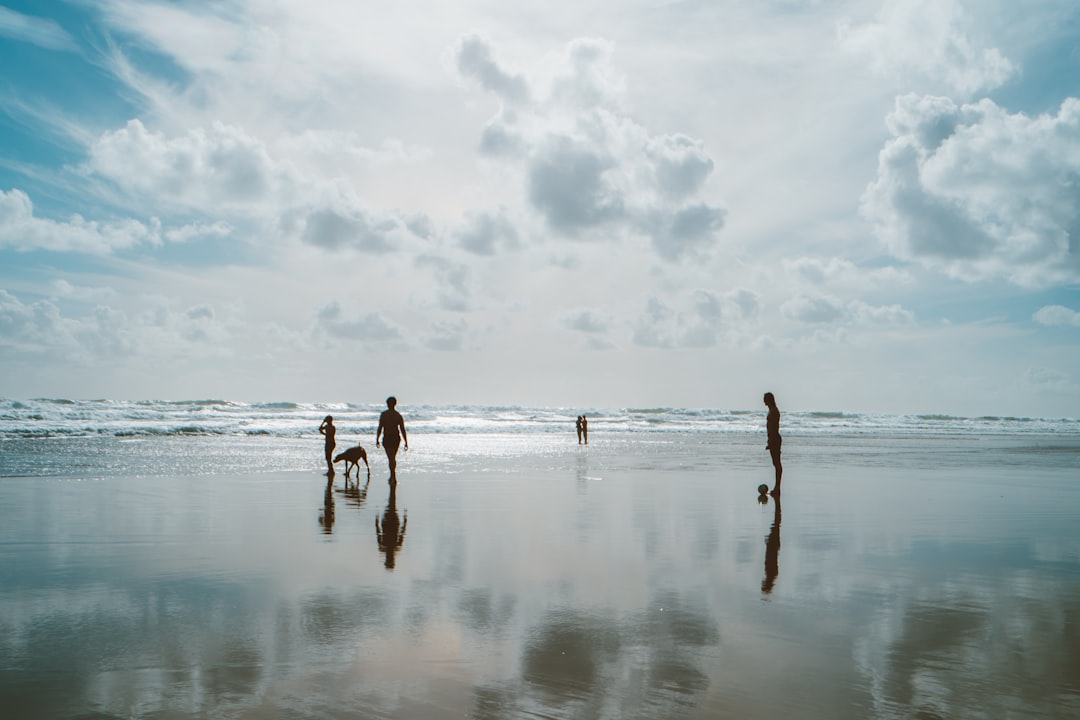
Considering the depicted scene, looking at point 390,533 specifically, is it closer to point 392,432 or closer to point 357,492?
point 357,492

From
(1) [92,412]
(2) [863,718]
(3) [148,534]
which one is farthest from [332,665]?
(1) [92,412]

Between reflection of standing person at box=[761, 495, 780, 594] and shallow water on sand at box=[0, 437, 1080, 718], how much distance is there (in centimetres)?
4

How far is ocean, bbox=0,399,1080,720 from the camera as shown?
15.0 ft

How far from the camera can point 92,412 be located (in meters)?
63.7

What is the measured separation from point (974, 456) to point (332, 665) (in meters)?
33.9

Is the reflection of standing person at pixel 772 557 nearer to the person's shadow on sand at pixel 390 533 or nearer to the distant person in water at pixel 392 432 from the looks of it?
the person's shadow on sand at pixel 390 533

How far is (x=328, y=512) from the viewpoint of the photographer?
1302 cm

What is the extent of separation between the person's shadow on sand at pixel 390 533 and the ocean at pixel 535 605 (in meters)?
0.07

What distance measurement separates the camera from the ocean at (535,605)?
180 inches

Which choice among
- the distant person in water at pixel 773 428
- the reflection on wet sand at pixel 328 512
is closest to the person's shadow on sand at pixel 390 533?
the reflection on wet sand at pixel 328 512

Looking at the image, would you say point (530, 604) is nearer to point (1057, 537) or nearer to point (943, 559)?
point (943, 559)

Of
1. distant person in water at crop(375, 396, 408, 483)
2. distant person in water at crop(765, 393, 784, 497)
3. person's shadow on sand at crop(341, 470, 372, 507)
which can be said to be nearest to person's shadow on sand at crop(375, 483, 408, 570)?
person's shadow on sand at crop(341, 470, 372, 507)

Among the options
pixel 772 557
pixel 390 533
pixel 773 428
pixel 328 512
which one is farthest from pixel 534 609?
pixel 773 428

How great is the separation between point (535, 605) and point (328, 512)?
7.22 metres
